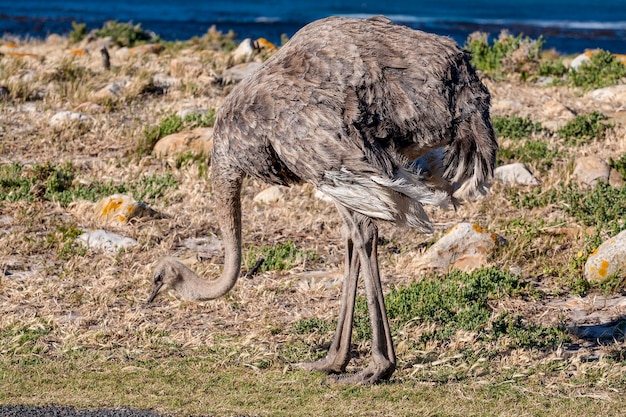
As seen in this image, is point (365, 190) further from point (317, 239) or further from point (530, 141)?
point (530, 141)

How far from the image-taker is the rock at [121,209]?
905cm

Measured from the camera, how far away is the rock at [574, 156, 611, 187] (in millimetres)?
9867

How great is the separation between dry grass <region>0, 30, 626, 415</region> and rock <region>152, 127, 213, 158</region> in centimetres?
17

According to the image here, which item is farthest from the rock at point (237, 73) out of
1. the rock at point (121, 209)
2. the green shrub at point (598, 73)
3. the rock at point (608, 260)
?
the rock at point (608, 260)

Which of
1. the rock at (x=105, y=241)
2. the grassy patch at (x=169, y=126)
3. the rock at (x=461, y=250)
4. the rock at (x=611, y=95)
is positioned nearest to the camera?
the rock at (x=461, y=250)

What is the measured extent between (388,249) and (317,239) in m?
0.62

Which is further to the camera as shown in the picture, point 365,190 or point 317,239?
point 317,239

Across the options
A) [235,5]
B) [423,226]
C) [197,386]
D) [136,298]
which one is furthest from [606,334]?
[235,5]

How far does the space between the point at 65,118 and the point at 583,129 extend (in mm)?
5470

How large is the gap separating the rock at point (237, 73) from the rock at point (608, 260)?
20.4ft

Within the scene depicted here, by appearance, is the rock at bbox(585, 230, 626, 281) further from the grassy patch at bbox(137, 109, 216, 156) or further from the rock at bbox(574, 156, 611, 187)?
the grassy patch at bbox(137, 109, 216, 156)

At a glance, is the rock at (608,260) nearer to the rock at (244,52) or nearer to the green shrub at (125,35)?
the rock at (244,52)

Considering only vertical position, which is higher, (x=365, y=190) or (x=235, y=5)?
(x=365, y=190)

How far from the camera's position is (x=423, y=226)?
6.16 m
